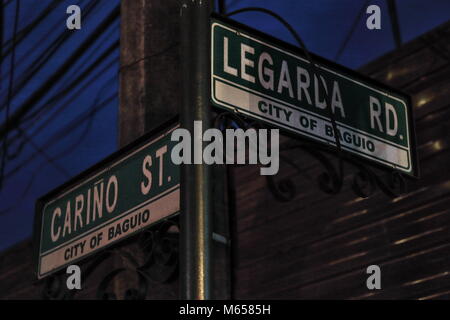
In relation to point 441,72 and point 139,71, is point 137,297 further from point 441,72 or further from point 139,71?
point 441,72

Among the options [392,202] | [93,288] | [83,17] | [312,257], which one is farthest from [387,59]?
[93,288]

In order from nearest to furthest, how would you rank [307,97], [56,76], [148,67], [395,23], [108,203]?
[307,97], [108,203], [148,67], [395,23], [56,76]

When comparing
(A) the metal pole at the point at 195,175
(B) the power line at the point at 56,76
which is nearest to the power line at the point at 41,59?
(B) the power line at the point at 56,76

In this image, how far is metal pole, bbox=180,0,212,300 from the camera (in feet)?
7.77

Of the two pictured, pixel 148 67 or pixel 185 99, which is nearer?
pixel 185 99

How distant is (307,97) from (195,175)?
902 millimetres

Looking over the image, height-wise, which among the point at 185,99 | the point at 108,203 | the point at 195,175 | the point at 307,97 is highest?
the point at 307,97

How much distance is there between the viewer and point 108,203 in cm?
344

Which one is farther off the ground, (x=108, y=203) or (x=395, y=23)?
(x=395, y=23)

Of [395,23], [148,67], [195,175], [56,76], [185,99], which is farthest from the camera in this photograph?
[56,76]

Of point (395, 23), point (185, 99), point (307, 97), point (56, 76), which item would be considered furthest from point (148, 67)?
point (56, 76)

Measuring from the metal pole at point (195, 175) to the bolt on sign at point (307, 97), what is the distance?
0.35 feet

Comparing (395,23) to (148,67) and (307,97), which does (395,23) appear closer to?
(148,67)

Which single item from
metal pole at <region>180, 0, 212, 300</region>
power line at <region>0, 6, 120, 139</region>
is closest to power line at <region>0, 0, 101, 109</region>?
power line at <region>0, 6, 120, 139</region>
